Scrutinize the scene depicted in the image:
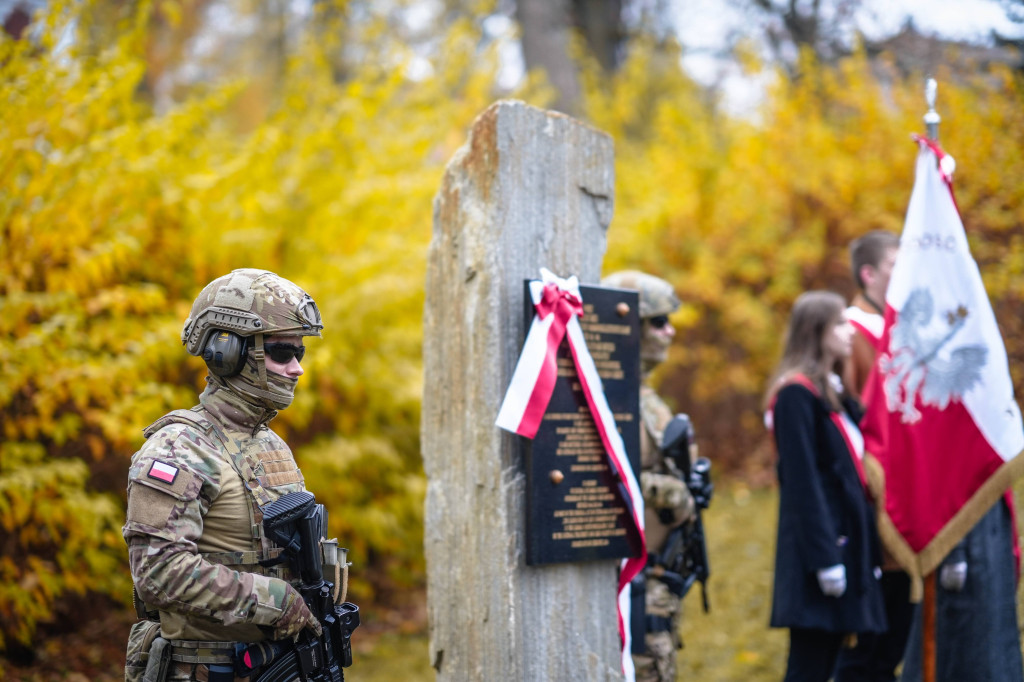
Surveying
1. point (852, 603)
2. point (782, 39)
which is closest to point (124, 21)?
point (852, 603)

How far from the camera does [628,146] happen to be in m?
12.6

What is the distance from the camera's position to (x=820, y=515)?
3752mm

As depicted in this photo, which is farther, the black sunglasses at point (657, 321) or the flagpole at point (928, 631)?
the black sunglasses at point (657, 321)

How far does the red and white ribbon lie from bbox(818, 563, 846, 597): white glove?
0.84 m

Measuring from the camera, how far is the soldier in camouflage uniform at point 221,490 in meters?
2.31

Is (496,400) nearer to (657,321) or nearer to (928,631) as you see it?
(657,321)

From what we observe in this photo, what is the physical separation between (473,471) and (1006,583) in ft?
8.23

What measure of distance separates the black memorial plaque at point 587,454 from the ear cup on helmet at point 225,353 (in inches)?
46.9

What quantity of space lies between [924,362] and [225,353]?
327cm

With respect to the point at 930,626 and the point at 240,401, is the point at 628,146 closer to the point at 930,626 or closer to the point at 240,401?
the point at 930,626

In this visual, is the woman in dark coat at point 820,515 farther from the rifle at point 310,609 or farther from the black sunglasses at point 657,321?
the rifle at point 310,609

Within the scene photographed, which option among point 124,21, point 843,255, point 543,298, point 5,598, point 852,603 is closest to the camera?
point 543,298

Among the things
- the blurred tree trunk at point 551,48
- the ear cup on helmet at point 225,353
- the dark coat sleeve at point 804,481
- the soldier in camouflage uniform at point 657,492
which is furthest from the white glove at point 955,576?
the blurred tree trunk at point 551,48

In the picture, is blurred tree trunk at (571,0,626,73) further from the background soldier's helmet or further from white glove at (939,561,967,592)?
white glove at (939,561,967,592)
